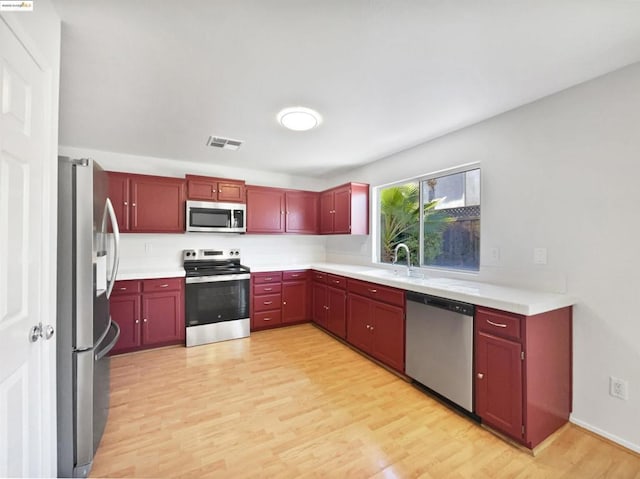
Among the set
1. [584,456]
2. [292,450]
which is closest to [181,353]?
[292,450]

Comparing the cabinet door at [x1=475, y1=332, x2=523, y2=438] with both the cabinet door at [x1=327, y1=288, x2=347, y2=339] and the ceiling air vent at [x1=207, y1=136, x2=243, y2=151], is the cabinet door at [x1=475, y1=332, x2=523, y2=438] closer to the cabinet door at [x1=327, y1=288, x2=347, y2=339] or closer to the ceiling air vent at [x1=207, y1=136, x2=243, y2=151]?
the cabinet door at [x1=327, y1=288, x2=347, y2=339]

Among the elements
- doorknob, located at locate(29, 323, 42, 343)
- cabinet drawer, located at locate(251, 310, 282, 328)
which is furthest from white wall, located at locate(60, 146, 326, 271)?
doorknob, located at locate(29, 323, 42, 343)

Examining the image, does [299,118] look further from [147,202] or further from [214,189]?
[147,202]

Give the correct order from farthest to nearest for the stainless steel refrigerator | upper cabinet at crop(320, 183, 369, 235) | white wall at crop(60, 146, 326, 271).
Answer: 1. upper cabinet at crop(320, 183, 369, 235)
2. white wall at crop(60, 146, 326, 271)
3. the stainless steel refrigerator

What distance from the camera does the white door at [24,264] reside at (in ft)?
3.14

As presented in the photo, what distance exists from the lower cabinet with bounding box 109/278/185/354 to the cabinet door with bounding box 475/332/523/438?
314 cm

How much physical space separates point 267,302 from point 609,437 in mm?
3377

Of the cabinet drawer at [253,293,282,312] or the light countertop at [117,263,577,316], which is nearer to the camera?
the light countertop at [117,263,577,316]

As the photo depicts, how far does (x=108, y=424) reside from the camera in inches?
75.2

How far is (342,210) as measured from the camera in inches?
159

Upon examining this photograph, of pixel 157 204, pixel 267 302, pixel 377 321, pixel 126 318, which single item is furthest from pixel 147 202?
pixel 377 321

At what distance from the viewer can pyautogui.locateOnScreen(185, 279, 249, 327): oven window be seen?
3.36 metres

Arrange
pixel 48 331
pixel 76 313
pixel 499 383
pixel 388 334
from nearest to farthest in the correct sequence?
pixel 48 331 → pixel 76 313 → pixel 499 383 → pixel 388 334

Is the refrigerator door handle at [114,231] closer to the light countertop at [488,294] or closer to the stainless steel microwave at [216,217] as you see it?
the light countertop at [488,294]
